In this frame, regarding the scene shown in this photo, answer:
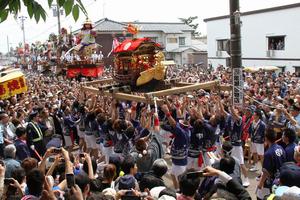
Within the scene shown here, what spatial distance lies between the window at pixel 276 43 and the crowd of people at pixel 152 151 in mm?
19657

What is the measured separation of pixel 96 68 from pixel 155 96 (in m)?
15.0

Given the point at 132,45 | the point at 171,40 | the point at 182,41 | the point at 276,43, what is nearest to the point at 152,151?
the point at 132,45

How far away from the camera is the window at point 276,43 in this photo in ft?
100

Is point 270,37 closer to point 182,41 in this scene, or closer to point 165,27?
point 182,41

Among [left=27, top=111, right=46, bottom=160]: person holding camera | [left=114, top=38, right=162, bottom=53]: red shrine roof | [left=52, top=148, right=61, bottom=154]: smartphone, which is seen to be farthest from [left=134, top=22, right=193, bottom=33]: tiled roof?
[left=52, top=148, right=61, bottom=154]: smartphone

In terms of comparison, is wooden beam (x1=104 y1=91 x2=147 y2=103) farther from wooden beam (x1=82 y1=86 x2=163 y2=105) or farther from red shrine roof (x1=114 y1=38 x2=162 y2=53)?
red shrine roof (x1=114 y1=38 x2=162 y2=53)

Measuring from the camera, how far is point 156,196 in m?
4.11

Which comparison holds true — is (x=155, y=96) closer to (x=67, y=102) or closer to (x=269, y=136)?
(x=269, y=136)

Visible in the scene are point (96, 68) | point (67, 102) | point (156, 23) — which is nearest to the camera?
point (67, 102)

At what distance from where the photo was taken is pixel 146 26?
47.7 m

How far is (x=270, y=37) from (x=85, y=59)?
17977mm

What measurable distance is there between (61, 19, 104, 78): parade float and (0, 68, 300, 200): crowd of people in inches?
312

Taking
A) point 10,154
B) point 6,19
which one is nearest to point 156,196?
point 6,19

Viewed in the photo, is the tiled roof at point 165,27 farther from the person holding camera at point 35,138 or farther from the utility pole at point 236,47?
the utility pole at point 236,47
